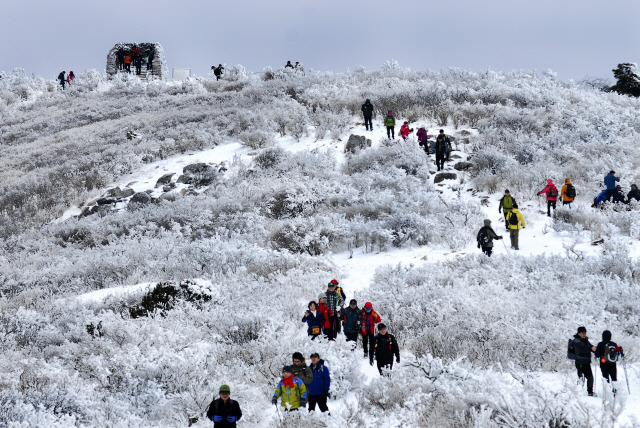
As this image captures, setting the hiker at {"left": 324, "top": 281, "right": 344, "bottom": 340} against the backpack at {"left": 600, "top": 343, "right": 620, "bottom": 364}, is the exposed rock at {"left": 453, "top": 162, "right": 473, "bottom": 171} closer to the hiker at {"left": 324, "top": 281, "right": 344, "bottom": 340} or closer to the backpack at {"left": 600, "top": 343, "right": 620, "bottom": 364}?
the hiker at {"left": 324, "top": 281, "right": 344, "bottom": 340}

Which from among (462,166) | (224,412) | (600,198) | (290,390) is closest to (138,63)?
(462,166)

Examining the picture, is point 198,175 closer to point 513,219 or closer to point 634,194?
point 513,219

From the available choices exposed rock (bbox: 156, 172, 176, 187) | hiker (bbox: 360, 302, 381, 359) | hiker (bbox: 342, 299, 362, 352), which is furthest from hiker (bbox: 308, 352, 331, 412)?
exposed rock (bbox: 156, 172, 176, 187)

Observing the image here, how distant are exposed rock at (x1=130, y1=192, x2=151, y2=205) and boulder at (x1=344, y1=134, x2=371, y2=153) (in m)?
8.52

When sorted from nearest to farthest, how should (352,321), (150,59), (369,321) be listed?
(369,321), (352,321), (150,59)

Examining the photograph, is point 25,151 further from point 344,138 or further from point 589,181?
point 589,181

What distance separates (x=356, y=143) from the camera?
21938mm

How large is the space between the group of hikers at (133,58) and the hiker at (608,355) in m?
A: 41.4

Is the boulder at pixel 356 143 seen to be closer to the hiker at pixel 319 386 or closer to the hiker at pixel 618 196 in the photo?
the hiker at pixel 618 196

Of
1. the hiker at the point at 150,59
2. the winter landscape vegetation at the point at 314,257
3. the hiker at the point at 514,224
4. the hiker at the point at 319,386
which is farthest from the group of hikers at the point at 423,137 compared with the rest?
the hiker at the point at 150,59

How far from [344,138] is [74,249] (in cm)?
1256

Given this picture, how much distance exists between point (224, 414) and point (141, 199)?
1457cm

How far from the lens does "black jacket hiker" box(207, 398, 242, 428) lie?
6.21 metres

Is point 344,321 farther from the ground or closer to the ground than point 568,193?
closer to the ground
